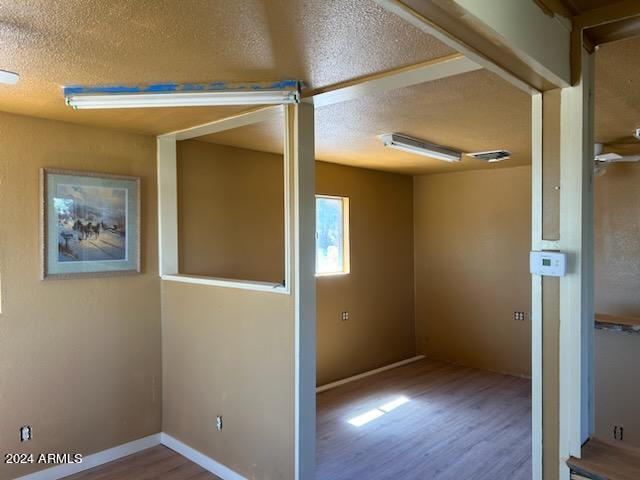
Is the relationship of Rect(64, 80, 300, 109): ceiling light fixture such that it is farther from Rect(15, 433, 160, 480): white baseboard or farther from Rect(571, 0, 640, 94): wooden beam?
Rect(15, 433, 160, 480): white baseboard

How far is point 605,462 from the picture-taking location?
160 centimetres

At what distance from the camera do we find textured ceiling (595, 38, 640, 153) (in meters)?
1.96

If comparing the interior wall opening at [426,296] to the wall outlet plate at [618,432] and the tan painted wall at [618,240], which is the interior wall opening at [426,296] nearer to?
the wall outlet plate at [618,432]

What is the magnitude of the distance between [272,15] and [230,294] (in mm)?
1852

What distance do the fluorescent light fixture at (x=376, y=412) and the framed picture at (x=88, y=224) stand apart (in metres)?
2.25

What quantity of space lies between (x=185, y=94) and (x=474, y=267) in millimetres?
4357

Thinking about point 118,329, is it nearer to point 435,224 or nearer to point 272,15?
point 272,15

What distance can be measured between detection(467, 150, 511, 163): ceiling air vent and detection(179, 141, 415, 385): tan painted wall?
4.51 feet

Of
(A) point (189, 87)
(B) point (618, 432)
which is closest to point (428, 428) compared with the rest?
(B) point (618, 432)

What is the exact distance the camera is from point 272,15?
159 cm

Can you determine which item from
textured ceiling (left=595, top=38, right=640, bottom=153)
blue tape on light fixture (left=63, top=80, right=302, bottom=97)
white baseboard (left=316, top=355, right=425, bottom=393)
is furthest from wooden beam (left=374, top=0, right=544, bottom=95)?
white baseboard (left=316, top=355, right=425, bottom=393)

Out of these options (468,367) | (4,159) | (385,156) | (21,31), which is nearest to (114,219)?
(4,159)

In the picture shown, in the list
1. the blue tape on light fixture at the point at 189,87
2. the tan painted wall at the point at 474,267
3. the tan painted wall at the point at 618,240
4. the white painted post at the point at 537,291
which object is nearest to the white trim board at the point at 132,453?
the white painted post at the point at 537,291

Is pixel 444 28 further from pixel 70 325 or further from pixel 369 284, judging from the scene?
pixel 369 284
